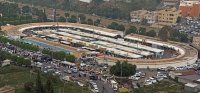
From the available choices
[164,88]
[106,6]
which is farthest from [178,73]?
[106,6]

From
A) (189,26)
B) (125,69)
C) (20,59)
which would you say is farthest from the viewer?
(189,26)

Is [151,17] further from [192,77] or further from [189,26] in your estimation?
[192,77]

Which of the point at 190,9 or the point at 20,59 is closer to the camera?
the point at 20,59

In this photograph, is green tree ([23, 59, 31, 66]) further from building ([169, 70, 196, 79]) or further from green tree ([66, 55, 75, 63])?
building ([169, 70, 196, 79])

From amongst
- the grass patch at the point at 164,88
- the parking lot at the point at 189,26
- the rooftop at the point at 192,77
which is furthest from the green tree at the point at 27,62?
the parking lot at the point at 189,26

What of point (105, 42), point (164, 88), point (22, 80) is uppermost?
point (105, 42)

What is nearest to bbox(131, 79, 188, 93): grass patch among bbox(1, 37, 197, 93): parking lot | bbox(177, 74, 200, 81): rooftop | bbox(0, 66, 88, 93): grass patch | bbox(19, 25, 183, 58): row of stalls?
bbox(1, 37, 197, 93): parking lot
